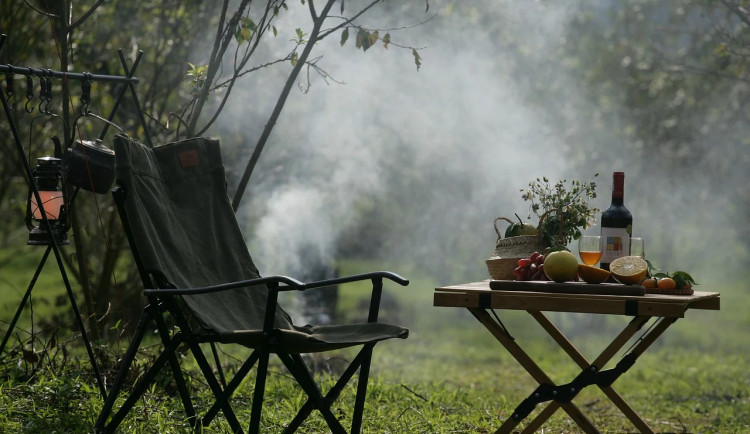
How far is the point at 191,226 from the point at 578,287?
1.37 m

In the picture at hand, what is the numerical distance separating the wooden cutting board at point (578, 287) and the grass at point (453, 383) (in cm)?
108

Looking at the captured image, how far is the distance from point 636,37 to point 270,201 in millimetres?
5665

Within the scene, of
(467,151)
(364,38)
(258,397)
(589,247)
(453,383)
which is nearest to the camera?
(258,397)

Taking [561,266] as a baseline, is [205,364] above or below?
below

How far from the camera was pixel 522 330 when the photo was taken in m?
8.45

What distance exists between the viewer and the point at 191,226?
10.5 ft

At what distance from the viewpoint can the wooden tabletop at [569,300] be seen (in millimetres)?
2514

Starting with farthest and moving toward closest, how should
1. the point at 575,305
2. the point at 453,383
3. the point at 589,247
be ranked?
the point at 453,383, the point at 589,247, the point at 575,305

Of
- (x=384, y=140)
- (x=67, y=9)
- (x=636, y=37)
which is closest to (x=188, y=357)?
Result: (x=67, y=9)

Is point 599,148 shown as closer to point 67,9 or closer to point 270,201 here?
point 270,201

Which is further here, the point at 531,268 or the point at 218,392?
the point at 531,268

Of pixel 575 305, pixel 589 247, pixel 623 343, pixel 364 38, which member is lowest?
pixel 623 343

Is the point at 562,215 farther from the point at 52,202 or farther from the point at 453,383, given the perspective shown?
the point at 453,383

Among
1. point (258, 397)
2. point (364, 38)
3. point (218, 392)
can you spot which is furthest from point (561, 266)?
point (364, 38)
